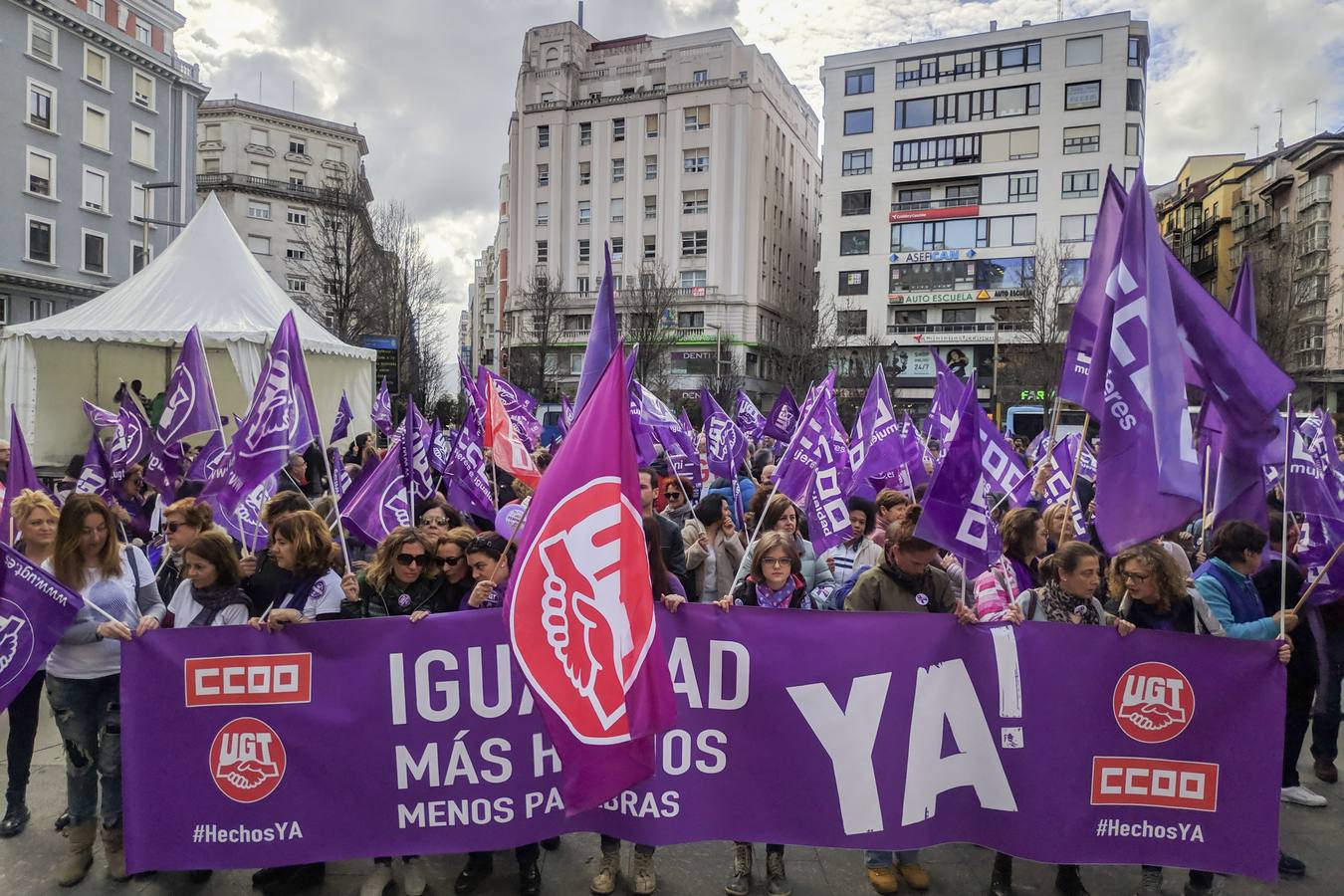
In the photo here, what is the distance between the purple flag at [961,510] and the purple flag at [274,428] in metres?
3.70

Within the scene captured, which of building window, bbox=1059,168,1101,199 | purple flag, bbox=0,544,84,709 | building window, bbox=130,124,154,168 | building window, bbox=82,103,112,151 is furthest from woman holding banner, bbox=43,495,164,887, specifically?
building window, bbox=1059,168,1101,199

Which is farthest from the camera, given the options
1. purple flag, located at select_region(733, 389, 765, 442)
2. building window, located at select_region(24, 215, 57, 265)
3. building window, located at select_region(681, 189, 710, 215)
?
building window, located at select_region(681, 189, 710, 215)

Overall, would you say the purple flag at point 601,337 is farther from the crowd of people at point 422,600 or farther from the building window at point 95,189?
the building window at point 95,189

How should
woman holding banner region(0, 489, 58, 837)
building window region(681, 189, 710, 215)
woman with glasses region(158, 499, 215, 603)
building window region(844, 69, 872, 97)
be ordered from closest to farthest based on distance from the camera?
1. woman holding banner region(0, 489, 58, 837)
2. woman with glasses region(158, 499, 215, 603)
3. building window region(844, 69, 872, 97)
4. building window region(681, 189, 710, 215)

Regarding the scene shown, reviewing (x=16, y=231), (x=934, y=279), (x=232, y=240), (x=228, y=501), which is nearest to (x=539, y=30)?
(x=934, y=279)

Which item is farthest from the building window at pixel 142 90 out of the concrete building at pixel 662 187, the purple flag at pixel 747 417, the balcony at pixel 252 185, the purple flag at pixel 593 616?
the purple flag at pixel 593 616

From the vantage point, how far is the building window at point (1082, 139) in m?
53.6

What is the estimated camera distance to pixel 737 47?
62156mm

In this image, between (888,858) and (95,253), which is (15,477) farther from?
(95,253)

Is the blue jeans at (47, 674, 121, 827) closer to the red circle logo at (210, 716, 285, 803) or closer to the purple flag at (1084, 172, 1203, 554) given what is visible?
the red circle logo at (210, 716, 285, 803)

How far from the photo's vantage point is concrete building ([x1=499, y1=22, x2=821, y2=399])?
60.8m

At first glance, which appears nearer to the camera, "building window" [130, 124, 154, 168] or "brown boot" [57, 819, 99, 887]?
"brown boot" [57, 819, 99, 887]

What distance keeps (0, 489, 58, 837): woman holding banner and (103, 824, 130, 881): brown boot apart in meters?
0.74

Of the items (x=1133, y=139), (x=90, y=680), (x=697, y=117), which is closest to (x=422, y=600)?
(x=90, y=680)
